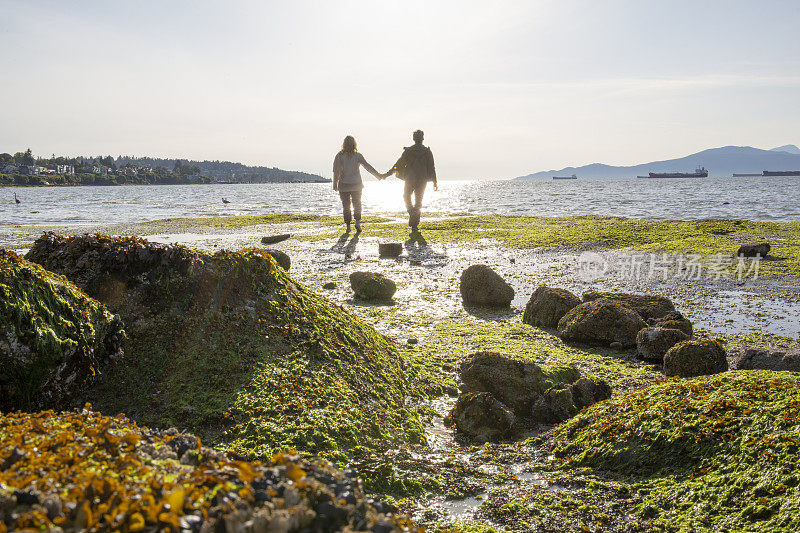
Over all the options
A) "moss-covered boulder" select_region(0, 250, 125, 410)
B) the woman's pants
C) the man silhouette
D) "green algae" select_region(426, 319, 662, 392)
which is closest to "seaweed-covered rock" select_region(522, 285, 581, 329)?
"green algae" select_region(426, 319, 662, 392)

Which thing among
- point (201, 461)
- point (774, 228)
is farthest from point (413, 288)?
point (774, 228)

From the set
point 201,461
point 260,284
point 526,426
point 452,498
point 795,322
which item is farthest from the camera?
point 795,322

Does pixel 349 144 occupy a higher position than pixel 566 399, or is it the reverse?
pixel 349 144

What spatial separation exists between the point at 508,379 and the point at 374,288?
4.52 m

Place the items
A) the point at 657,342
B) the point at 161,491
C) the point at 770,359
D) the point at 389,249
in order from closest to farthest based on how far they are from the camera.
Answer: the point at 161,491 < the point at 770,359 < the point at 657,342 < the point at 389,249

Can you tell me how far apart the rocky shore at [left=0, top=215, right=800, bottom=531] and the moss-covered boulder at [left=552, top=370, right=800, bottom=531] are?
1 centimetres

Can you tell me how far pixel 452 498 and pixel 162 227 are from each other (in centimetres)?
2417

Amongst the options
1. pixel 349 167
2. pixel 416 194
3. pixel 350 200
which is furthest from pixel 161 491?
pixel 350 200

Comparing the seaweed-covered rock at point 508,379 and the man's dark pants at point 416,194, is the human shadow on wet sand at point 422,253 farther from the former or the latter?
the seaweed-covered rock at point 508,379

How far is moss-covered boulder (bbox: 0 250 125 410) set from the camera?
3352 mm

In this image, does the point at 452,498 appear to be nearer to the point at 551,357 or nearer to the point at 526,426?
the point at 526,426

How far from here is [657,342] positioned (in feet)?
21.3

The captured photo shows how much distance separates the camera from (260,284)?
16.9ft

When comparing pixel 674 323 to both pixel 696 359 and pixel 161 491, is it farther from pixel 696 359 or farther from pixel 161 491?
pixel 161 491
